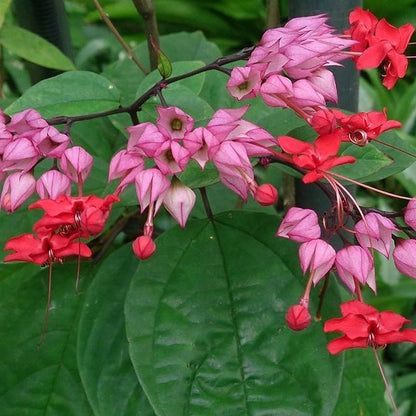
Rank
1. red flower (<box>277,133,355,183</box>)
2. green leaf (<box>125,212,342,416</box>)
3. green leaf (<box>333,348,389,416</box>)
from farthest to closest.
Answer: green leaf (<box>333,348,389,416</box>) < green leaf (<box>125,212,342,416</box>) < red flower (<box>277,133,355,183</box>)

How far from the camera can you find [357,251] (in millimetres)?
546

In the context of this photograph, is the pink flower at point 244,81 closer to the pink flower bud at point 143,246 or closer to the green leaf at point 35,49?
the pink flower bud at point 143,246

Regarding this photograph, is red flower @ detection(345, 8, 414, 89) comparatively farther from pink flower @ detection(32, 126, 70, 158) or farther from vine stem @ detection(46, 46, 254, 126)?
pink flower @ detection(32, 126, 70, 158)

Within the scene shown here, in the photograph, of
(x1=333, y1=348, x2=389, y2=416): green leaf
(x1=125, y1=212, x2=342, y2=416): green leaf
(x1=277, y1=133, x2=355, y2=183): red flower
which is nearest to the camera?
(x1=277, y1=133, x2=355, y2=183): red flower

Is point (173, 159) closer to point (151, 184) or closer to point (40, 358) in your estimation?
point (151, 184)

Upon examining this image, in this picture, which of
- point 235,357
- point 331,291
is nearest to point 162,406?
point 235,357

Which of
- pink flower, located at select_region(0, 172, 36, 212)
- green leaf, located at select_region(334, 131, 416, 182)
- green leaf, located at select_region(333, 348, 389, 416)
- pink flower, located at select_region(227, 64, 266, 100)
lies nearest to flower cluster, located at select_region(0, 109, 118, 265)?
pink flower, located at select_region(0, 172, 36, 212)

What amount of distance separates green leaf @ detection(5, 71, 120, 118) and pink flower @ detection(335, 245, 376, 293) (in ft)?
0.85

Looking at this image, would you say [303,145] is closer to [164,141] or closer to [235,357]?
[164,141]

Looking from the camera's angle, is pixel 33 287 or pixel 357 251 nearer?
pixel 357 251

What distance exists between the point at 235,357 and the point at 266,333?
0.03 m

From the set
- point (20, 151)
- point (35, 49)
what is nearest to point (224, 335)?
point (20, 151)

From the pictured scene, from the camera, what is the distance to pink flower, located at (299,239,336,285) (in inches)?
21.4

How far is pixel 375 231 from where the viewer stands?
546mm
